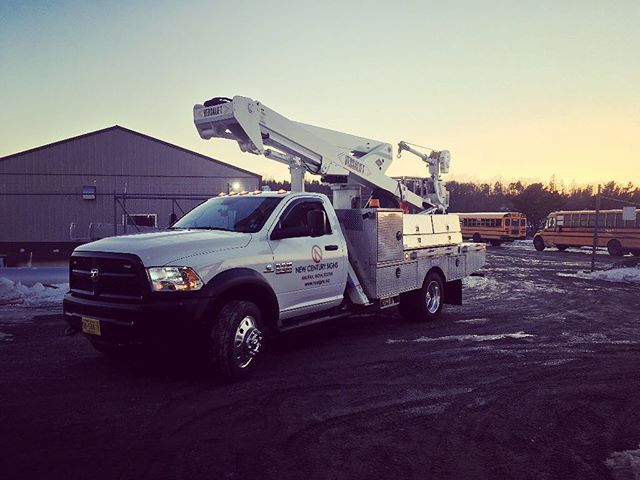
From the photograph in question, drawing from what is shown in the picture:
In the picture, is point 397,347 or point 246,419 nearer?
point 246,419

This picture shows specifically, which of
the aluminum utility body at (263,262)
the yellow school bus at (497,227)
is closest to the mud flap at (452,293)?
the aluminum utility body at (263,262)

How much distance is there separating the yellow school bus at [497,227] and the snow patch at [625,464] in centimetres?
3659

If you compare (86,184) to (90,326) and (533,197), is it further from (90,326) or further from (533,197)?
(533,197)

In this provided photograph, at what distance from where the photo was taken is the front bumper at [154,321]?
16.9ft

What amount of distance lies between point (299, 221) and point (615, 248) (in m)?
28.3

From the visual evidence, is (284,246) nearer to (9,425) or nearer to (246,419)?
(246,419)

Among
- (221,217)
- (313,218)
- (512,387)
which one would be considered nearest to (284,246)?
(313,218)

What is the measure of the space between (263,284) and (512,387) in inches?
117

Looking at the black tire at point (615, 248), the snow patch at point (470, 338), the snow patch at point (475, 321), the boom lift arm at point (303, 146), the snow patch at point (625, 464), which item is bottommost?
the snow patch at point (475, 321)

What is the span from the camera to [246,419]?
4613mm

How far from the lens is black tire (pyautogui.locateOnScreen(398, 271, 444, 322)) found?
9.27m

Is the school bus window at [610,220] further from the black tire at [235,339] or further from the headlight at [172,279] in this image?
the headlight at [172,279]

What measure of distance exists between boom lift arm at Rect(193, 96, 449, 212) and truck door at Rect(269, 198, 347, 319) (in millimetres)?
1819

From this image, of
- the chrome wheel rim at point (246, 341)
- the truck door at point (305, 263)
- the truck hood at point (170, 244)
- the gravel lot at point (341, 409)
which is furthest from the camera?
the truck door at point (305, 263)
